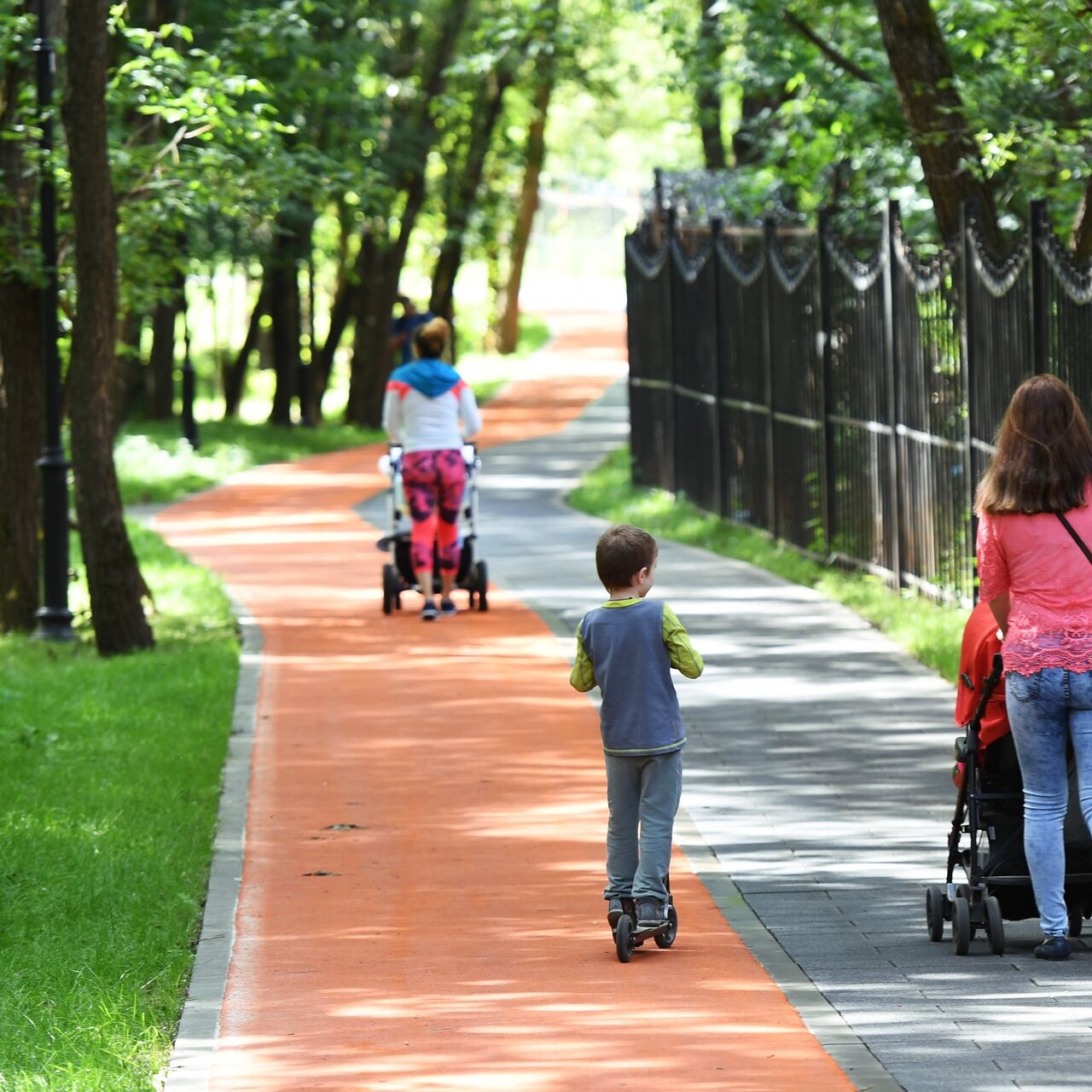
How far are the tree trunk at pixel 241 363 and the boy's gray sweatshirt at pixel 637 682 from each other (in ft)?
111

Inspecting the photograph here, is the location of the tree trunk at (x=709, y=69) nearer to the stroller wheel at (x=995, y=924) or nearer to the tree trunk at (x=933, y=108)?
the tree trunk at (x=933, y=108)

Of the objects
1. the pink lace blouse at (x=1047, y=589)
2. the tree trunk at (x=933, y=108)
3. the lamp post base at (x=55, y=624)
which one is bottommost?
the lamp post base at (x=55, y=624)

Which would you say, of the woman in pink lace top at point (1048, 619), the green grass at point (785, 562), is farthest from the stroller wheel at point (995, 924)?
the green grass at point (785, 562)

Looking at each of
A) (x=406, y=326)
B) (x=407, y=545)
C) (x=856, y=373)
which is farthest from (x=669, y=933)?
(x=406, y=326)

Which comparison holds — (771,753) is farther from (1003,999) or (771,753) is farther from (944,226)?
(944,226)

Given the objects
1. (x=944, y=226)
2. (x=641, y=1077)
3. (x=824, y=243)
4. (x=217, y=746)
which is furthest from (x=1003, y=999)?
(x=824, y=243)

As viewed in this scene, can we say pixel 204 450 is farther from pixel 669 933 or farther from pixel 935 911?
pixel 935 911

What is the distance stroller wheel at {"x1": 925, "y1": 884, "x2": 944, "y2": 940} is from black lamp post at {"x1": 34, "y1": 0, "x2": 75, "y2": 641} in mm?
8725

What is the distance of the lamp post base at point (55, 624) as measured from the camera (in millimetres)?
14695

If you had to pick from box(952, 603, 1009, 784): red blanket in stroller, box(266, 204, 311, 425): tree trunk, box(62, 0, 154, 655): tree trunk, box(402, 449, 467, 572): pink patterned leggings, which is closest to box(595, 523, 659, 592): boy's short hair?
box(952, 603, 1009, 784): red blanket in stroller

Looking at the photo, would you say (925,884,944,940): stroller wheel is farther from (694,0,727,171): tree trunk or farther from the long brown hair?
(694,0,727,171): tree trunk

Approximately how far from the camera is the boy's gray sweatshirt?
6824 mm

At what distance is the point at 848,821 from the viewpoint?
8.82m

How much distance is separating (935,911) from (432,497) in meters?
8.12
